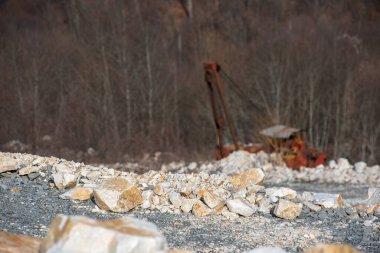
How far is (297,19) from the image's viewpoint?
3459 centimetres

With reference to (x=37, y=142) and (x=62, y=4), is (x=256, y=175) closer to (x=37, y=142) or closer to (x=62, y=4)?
(x=37, y=142)

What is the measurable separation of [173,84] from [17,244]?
26.5 m

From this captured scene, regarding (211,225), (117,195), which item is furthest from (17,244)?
(211,225)

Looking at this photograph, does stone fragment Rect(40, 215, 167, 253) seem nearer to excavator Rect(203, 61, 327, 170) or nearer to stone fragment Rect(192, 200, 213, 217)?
stone fragment Rect(192, 200, 213, 217)

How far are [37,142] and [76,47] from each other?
7949 mm

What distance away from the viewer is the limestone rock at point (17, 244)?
191 inches

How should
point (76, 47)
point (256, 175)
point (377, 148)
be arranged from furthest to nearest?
point (76, 47)
point (377, 148)
point (256, 175)

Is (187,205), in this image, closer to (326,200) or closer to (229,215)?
(229,215)

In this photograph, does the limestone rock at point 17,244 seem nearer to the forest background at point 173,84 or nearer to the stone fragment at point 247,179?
the stone fragment at point 247,179

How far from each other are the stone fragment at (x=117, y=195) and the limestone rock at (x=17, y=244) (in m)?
3.22

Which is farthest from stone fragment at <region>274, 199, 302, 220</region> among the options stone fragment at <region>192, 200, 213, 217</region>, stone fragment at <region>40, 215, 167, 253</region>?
stone fragment at <region>40, 215, 167, 253</region>

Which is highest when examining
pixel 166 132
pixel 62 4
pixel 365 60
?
pixel 62 4

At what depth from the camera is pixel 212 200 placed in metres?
8.78

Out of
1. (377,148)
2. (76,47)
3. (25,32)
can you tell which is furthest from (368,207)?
(25,32)
